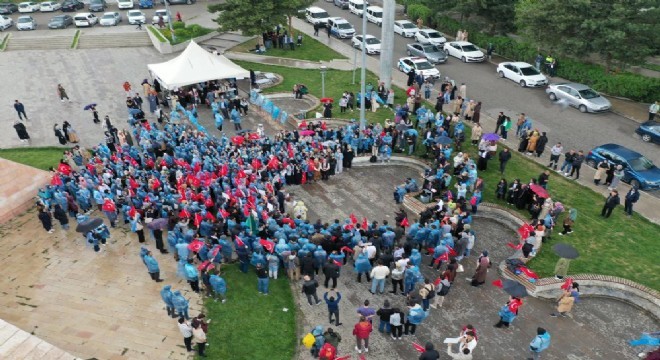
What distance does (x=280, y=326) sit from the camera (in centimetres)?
1498

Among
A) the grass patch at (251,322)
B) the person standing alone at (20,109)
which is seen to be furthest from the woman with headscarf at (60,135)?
the grass patch at (251,322)

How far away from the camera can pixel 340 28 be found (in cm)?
4447

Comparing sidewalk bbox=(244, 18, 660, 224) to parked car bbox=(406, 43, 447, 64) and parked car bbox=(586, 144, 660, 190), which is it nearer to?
parked car bbox=(586, 144, 660, 190)

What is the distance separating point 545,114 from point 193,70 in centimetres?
2112

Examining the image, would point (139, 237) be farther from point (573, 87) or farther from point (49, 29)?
point (49, 29)

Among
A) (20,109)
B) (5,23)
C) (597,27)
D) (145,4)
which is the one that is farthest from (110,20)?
(597,27)

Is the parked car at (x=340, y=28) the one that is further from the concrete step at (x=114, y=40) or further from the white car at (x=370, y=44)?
the concrete step at (x=114, y=40)

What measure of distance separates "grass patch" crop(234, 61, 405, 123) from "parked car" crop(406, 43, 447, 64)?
4876 millimetres

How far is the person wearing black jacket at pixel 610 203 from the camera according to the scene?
19.5 meters

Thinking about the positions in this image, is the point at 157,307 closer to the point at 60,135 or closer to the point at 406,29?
the point at 60,135

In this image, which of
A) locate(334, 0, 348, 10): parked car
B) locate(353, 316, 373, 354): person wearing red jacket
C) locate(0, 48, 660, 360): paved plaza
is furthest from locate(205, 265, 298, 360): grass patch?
locate(334, 0, 348, 10): parked car

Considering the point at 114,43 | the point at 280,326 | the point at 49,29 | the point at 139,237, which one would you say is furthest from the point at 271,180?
the point at 49,29

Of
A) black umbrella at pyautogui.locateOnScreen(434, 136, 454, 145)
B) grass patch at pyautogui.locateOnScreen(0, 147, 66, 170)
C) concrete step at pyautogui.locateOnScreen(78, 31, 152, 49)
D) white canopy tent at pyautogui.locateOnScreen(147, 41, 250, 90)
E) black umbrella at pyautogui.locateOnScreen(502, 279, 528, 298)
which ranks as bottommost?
grass patch at pyautogui.locateOnScreen(0, 147, 66, 170)

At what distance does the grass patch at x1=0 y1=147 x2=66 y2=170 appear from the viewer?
2381 cm
